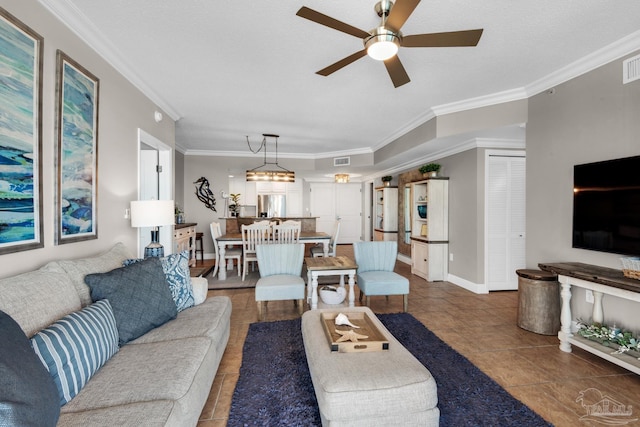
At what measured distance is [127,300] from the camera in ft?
6.17

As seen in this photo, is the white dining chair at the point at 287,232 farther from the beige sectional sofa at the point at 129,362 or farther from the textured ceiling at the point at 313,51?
the beige sectional sofa at the point at 129,362

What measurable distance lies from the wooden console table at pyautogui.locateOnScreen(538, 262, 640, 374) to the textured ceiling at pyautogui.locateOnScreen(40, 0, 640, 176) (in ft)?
6.20

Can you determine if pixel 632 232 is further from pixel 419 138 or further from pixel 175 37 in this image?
pixel 175 37

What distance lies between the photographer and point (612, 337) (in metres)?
2.36

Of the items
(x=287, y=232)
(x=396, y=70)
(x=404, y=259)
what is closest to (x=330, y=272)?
(x=287, y=232)

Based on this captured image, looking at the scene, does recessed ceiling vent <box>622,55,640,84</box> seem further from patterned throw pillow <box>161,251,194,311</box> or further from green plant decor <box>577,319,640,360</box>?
patterned throw pillow <box>161,251,194,311</box>

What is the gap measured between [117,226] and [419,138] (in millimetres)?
4019

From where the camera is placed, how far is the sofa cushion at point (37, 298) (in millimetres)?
1332

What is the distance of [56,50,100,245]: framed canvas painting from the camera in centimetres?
204

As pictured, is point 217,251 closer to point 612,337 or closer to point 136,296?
point 136,296

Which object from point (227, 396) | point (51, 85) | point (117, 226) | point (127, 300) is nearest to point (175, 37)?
point (51, 85)

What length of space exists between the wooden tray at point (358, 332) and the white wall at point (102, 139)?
1913 mm

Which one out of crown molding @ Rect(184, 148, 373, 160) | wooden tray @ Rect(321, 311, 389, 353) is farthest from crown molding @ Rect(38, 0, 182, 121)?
crown molding @ Rect(184, 148, 373, 160)

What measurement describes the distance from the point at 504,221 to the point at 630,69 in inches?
98.5
